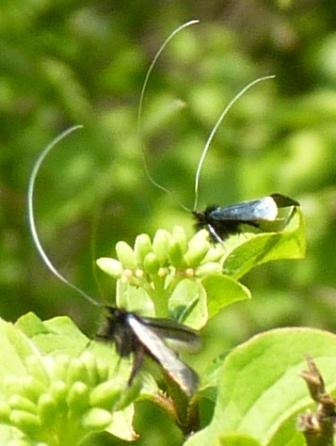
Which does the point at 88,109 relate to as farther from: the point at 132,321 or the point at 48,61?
the point at 132,321

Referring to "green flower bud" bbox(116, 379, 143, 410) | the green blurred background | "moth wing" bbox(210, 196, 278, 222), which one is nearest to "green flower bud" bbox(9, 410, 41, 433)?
"green flower bud" bbox(116, 379, 143, 410)

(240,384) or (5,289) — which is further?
(5,289)

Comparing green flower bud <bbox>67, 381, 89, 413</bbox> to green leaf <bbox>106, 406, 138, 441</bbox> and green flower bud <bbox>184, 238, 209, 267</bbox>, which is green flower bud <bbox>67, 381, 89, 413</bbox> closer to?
green leaf <bbox>106, 406, 138, 441</bbox>

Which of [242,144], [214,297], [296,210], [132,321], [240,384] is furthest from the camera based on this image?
[242,144]

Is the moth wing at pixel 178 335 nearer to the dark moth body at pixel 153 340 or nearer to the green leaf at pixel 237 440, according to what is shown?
the dark moth body at pixel 153 340

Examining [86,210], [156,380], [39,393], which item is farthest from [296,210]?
[86,210]

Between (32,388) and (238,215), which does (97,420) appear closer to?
(32,388)

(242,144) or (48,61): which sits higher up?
(48,61)

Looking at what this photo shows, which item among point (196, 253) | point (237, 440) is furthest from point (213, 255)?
point (237, 440)
